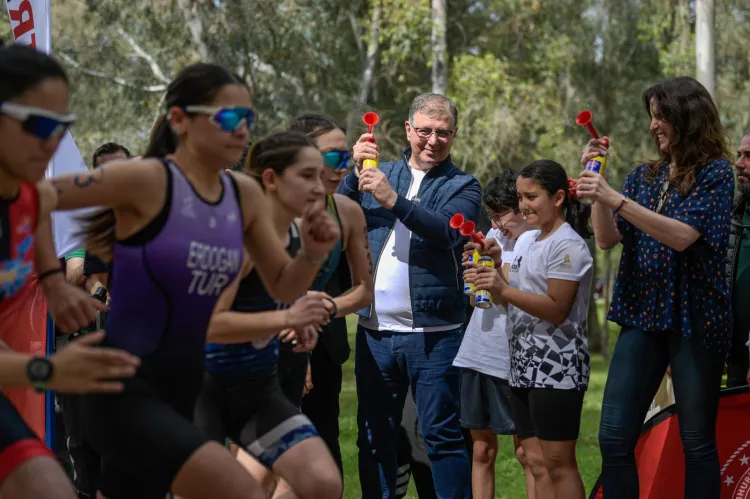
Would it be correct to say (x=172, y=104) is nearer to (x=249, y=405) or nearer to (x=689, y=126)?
(x=249, y=405)

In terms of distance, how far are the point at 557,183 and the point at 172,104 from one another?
110 inches

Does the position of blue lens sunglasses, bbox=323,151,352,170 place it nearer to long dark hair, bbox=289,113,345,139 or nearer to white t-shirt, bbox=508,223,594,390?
long dark hair, bbox=289,113,345,139

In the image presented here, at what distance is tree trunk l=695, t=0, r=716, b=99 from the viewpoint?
1856 cm

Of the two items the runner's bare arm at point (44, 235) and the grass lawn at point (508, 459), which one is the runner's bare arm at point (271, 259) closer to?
the runner's bare arm at point (44, 235)

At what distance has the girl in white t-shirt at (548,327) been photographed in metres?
6.18

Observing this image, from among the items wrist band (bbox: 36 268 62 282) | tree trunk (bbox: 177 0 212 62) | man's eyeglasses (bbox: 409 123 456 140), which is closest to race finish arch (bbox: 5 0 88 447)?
man's eyeglasses (bbox: 409 123 456 140)

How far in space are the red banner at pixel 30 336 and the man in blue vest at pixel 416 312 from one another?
190 centimetres

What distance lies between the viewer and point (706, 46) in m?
18.8

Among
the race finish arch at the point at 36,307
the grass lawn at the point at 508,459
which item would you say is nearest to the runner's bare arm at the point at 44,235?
the race finish arch at the point at 36,307

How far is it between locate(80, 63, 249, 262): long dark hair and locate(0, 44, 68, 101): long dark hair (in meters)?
0.61

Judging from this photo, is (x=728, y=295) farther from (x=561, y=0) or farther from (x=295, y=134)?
(x=561, y=0)

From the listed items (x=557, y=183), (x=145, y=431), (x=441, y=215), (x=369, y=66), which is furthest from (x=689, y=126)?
(x=369, y=66)

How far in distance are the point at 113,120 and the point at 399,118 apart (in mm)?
→ 6509

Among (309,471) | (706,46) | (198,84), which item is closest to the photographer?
(198,84)
